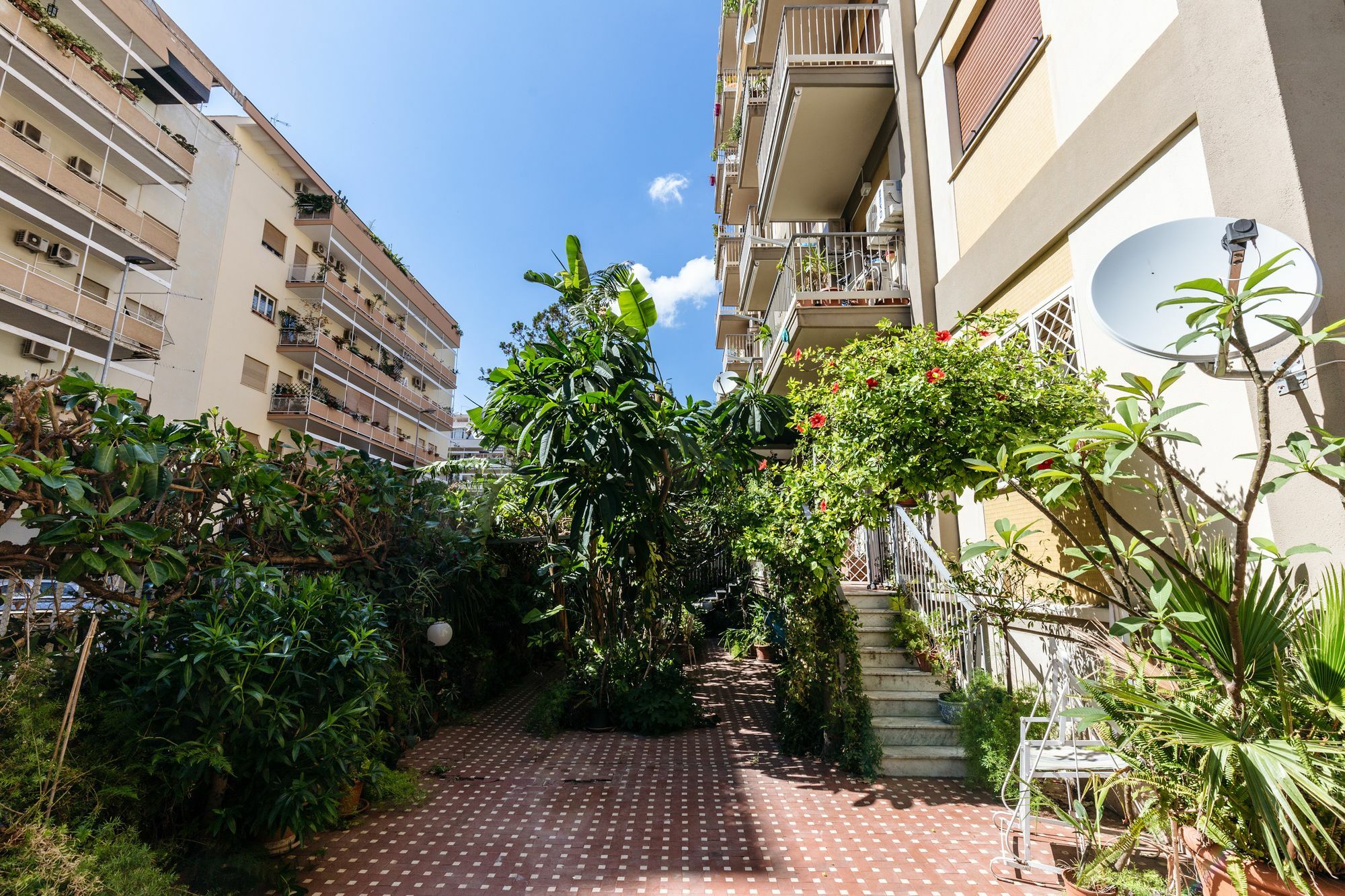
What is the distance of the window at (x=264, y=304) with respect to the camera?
24.0 m

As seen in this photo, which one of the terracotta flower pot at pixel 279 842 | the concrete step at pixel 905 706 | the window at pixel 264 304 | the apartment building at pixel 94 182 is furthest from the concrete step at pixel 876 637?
the window at pixel 264 304

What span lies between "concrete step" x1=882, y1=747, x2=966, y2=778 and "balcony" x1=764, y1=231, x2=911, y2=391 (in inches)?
198

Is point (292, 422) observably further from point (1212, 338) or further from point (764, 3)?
point (1212, 338)

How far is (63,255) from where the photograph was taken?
678 inches

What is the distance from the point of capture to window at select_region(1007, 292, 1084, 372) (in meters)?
5.48

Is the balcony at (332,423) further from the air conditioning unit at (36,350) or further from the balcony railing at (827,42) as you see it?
the balcony railing at (827,42)

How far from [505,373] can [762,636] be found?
18.0ft

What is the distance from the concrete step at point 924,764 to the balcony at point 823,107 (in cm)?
841

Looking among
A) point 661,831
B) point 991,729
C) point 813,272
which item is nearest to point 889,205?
point 813,272

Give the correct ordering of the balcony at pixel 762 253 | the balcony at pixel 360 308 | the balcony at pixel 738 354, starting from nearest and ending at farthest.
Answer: the balcony at pixel 762 253 < the balcony at pixel 738 354 < the balcony at pixel 360 308

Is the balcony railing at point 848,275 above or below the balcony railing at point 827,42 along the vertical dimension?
below

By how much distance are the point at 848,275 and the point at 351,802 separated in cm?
958

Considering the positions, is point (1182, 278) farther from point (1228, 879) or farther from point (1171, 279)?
point (1228, 879)

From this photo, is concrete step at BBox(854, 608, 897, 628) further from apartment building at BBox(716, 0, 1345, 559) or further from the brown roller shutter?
the brown roller shutter
